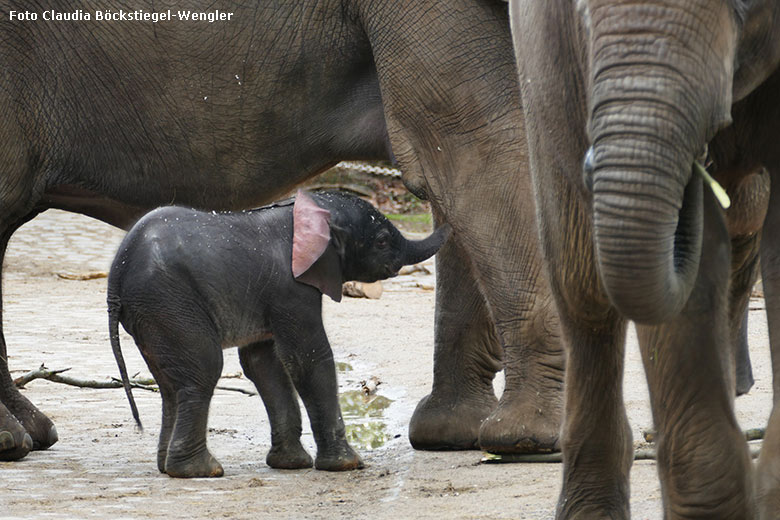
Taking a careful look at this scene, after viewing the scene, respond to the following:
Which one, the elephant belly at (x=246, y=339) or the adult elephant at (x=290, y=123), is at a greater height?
the adult elephant at (x=290, y=123)

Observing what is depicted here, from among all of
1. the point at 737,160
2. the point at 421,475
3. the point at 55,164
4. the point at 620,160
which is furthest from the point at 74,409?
the point at 620,160

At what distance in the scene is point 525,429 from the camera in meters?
4.84

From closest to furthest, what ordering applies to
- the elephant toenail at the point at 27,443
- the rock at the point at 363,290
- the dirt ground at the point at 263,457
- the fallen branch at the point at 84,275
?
1. the dirt ground at the point at 263,457
2. the elephant toenail at the point at 27,443
3. the rock at the point at 363,290
4. the fallen branch at the point at 84,275

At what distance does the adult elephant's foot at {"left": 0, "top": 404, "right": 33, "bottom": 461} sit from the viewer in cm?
527

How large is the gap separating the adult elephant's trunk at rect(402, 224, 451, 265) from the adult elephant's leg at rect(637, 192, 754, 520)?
2567 millimetres

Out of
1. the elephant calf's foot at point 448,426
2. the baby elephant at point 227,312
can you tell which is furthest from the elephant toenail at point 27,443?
the elephant calf's foot at point 448,426

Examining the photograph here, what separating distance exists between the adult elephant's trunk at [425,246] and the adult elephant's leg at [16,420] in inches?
59.7

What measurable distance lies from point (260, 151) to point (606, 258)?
10.3 ft

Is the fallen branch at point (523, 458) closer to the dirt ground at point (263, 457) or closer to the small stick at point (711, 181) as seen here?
the dirt ground at point (263, 457)

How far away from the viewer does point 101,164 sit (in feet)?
18.1

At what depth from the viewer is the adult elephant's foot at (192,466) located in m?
4.96

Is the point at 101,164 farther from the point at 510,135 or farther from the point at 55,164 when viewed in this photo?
the point at 510,135

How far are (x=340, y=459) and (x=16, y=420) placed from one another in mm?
1261

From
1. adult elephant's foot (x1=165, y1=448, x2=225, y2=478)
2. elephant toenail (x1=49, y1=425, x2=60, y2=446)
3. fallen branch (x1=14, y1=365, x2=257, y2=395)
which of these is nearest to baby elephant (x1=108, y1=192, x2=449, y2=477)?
adult elephant's foot (x1=165, y1=448, x2=225, y2=478)
